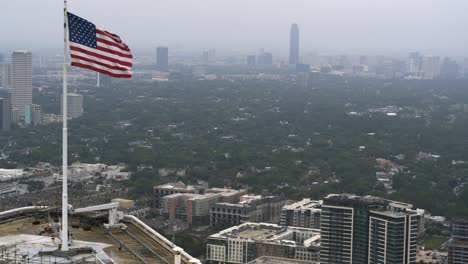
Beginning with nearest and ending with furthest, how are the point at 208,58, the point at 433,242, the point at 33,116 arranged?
1. the point at 433,242
2. the point at 33,116
3. the point at 208,58

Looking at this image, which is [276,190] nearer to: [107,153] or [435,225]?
[435,225]

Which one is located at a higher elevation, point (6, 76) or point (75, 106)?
point (6, 76)

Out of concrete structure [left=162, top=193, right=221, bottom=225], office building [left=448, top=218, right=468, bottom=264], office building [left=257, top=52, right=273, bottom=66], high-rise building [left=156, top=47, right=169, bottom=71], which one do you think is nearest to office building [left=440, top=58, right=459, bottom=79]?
office building [left=257, top=52, right=273, bottom=66]

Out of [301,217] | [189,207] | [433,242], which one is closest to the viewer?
[433,242]

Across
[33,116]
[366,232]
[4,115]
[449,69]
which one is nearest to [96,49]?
[366,232]

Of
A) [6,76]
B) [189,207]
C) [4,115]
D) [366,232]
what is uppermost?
[6,76]

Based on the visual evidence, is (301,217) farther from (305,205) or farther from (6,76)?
(6,76)

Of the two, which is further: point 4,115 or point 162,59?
point 162,59
